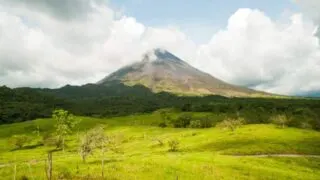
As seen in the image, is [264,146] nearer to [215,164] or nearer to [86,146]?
[215,164]

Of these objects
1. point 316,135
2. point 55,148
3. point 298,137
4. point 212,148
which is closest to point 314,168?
point 212,148

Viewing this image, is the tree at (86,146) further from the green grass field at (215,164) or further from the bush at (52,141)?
the bush at (52,141)

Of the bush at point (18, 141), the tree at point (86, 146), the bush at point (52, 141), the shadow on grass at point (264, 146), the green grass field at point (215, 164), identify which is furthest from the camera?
the bush at point (18, 141)

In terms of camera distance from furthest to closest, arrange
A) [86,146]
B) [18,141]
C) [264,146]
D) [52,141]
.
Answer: [52,141] → [18,141] → [264,146] → [86,146]

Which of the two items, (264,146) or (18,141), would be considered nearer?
(264,146)

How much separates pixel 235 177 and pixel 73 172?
2820 centimetres

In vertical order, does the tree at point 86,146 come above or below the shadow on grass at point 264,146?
above

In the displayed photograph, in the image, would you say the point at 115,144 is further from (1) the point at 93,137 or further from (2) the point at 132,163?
A: (2) the point at 132,163

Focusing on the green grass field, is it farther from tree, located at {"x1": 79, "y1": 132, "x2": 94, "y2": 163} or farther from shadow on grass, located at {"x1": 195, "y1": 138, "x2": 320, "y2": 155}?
tree, located at {"x1": 79, "y1": 132, "x2": 94, "y2": 163}

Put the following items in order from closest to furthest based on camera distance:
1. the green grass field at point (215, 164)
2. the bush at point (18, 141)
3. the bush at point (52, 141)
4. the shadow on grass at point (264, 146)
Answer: the green grass field at point (215, 164)
the shadow on grass at point (264, 146)
the bush at point (52, 141)
the bush at point (18, 141)

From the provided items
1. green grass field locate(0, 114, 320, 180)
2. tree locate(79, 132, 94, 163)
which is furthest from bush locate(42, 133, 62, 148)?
tree locate(79, 132, 94, 163)

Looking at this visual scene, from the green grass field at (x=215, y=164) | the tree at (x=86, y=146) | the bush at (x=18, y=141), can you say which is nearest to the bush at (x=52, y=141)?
the bush at (x=18, y=141)

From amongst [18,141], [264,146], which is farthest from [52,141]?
[264,146]

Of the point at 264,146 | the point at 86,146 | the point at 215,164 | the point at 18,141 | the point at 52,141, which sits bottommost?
A: the point at 52,141
